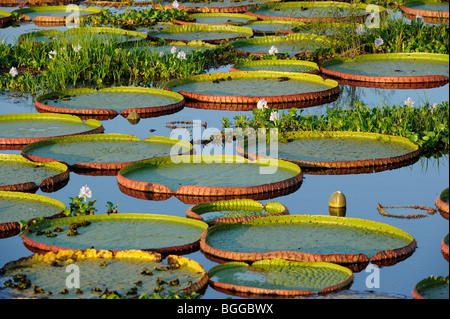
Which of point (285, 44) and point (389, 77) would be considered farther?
point (285, 44)

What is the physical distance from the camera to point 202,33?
635 inches

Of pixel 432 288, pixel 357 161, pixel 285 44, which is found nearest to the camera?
pixel 432 288

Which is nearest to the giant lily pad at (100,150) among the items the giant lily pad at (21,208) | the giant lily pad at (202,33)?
the giant lily pad at (21,208)

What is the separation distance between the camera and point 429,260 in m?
6.61

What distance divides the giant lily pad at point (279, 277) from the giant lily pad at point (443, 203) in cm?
161

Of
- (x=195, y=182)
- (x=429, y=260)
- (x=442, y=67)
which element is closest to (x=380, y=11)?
(x=442, y=67)

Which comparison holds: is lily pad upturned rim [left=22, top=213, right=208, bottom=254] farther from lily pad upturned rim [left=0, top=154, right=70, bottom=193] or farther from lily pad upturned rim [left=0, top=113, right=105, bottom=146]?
lily pad upturned rim [left=0, top=113, right=105, bottom=146]

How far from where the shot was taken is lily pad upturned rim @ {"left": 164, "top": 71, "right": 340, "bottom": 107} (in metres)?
11.3

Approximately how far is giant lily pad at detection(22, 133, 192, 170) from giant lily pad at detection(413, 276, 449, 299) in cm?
366

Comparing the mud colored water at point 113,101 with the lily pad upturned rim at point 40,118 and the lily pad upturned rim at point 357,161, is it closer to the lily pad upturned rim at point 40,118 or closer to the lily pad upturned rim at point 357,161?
the lily pad upturned rim at point 40,118

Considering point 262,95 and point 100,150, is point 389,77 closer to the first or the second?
point 262,95

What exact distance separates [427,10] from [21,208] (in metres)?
10.8

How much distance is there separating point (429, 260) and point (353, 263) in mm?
537

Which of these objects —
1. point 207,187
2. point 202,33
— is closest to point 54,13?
point 202,33
